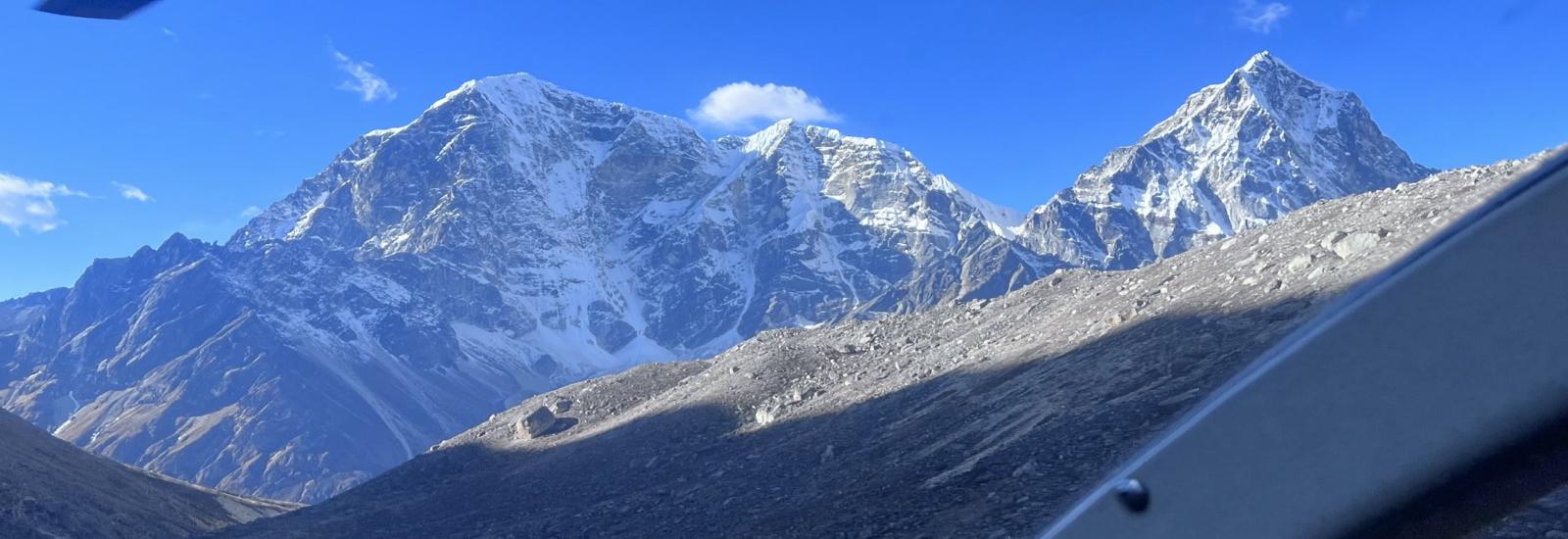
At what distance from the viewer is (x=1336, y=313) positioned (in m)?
2.54

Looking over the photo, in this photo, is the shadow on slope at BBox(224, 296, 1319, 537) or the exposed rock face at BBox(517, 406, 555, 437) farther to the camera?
the exposed rock face at BBox(517, 406, 555, 437)

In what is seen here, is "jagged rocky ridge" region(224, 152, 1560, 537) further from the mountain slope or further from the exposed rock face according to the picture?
the mountain slope

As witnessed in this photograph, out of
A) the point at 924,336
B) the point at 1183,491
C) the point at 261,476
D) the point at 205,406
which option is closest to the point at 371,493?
the point at 924,336

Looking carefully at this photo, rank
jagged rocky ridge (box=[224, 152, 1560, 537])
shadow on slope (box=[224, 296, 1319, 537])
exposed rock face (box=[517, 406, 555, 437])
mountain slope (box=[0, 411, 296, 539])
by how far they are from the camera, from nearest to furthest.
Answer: shadow on slope (box=[224, 296, 1319, 537])
jagged rocky ridge (box=[224, 152, 1560, 537])
mountain slope (box=[0, 411, 296, 539])
exposed rock face (box=[517, 406, 555, 437])

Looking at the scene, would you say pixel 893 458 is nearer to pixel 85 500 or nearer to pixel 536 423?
pixel 536 423

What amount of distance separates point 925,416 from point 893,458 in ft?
9.91

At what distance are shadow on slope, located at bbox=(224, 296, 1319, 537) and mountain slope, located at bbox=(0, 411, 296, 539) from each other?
7458 mm

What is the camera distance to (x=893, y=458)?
21.0m

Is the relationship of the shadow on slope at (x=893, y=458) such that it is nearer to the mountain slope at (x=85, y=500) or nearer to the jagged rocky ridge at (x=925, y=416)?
the jagged rocky ridge at (x=925, y=416)

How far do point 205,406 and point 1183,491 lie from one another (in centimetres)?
21212

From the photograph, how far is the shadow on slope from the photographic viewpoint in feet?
49.7

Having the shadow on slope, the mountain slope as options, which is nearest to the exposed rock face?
the shadow on slope

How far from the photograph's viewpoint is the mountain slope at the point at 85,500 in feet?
123

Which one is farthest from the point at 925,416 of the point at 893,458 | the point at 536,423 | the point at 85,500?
the point at 85,500
